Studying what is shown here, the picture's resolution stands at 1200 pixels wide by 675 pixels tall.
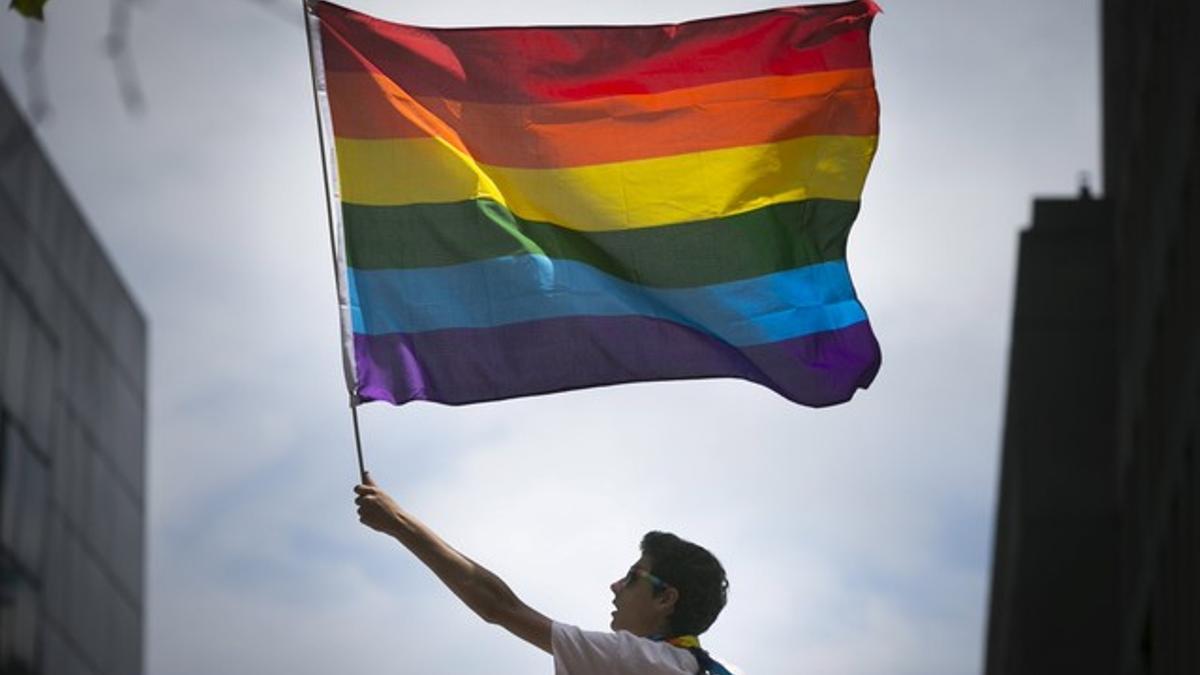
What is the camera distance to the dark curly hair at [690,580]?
1117 centimetres

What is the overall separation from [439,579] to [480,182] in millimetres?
3516

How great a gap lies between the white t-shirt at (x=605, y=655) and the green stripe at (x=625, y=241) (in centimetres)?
371

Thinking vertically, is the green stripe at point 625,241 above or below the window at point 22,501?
below

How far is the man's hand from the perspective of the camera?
11.4 metres

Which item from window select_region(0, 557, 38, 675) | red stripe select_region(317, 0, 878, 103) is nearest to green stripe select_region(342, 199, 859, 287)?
red stripe select_region(317, 0, 878, 103)

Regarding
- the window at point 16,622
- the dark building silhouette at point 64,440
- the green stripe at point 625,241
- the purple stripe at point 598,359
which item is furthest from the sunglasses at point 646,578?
the window at point 16,622

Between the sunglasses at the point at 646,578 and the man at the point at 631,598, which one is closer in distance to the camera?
the man at the point at 631,598

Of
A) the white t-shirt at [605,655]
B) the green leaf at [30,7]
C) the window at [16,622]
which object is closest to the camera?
the green leaf at [30,7]

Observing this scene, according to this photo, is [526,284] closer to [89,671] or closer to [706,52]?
[706,52]

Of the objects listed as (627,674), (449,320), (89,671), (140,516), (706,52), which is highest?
(140,516)

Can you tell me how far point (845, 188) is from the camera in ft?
48.2

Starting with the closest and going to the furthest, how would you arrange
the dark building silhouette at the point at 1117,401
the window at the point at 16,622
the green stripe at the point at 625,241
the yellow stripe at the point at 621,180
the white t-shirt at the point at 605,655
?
the white t-shirt at the point at 605,655, the green stripe at the point at 625,241, the yellow stripe at the point at 621,180, the dark building silhouette at the point at 1117,401, the window at the point at 16,622

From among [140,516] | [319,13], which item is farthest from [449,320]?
[140,516]

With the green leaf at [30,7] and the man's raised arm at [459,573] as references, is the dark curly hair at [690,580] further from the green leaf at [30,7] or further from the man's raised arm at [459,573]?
the green leaf at [30,7]
